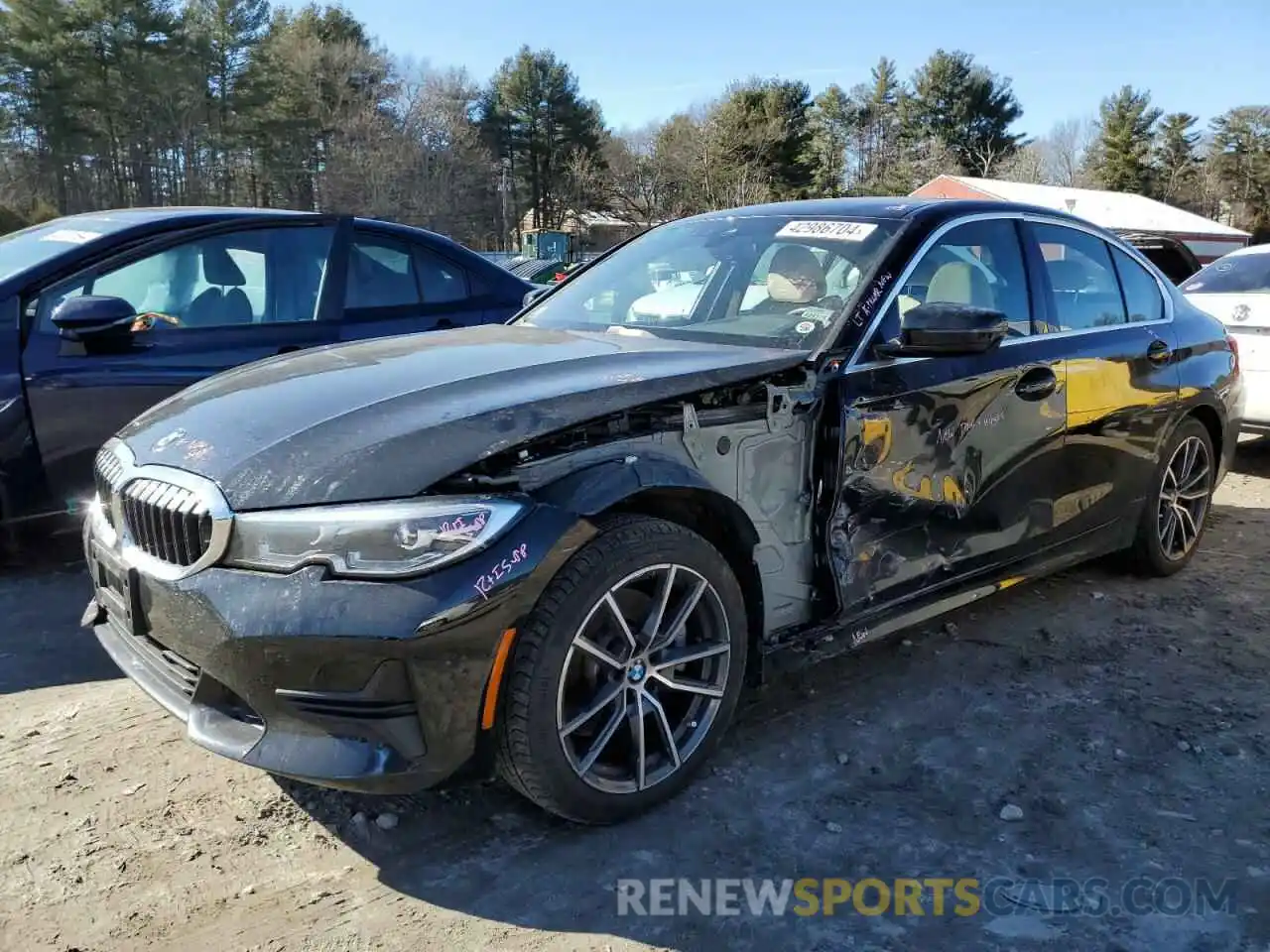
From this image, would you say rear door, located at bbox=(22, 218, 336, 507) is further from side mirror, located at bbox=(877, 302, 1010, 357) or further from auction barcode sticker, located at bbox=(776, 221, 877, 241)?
side mirror, located at bbox=(877, 302, 1010, 357)

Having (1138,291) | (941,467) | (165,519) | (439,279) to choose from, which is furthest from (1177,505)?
(165,519)

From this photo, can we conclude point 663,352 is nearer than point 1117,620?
Yes

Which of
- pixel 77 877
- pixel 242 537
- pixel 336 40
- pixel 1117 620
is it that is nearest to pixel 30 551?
pixel 77 877

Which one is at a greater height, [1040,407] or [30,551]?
[1040,407]

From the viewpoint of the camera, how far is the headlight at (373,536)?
7.14 ft

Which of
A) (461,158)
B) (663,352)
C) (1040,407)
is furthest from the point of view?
(461,158)

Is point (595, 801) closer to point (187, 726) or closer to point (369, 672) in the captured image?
point (369, 672)

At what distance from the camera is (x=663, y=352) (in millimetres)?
3020

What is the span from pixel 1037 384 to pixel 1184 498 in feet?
5.47

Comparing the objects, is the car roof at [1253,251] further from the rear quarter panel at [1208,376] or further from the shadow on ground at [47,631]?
the shadow on ground at [47,631]

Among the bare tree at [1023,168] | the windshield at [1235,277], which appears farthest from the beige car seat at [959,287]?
the bare tree at [1023,168]

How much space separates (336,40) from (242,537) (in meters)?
58.9

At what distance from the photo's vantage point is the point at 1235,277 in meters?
7.49

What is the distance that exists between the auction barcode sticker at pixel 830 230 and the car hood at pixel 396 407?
0.70 metres
